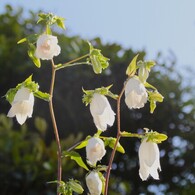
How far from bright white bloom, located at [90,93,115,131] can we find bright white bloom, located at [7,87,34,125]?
5.4 inches

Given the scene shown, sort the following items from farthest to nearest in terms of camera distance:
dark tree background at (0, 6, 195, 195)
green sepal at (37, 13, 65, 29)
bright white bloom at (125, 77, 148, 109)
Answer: dark tree background at (0, 6, 195, 195) < green sepal at (37, 13, 65, 29) < bright white bloom at (125, 77, 148, 109)

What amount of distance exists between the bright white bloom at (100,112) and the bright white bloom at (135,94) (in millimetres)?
60

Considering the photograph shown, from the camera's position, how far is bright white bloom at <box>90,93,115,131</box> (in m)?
1.22

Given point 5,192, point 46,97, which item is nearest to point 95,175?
point 46,97

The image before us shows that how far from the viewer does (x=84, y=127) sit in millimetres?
3684

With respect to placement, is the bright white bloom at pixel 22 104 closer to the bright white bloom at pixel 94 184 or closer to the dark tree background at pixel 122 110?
the bright white bloom at pixel 94 184

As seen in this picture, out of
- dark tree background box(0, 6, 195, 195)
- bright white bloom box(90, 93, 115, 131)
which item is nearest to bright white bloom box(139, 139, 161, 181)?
bright white bloom box(90, 93, 115, 131)

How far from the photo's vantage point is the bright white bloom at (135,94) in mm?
1178

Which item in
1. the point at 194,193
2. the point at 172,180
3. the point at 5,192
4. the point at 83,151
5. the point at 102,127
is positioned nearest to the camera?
the point at 102,127

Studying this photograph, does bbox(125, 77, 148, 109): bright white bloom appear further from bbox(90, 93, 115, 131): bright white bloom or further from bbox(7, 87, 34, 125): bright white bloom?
bbox(7, 87, 34, 125): bright white bloom

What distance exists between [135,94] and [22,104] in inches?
9.7

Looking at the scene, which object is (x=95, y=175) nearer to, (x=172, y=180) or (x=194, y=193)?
(x=194, y=193)

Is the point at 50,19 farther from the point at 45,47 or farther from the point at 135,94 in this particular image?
the point at 135,94

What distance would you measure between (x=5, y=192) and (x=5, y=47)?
1143mm
